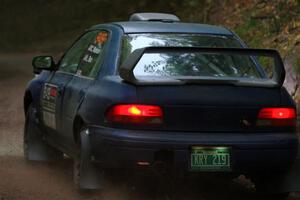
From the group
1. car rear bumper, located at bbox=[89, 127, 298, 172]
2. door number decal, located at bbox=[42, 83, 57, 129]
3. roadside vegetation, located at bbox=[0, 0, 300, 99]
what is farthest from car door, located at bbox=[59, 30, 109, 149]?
roadside vegetation, located at bbox=[0, 0, 300, 99]

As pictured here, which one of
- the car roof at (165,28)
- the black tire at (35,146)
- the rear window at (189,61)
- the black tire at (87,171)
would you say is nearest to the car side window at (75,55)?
the car roof at (165,28)

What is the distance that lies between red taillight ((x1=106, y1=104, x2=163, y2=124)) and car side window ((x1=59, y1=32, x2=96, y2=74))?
A: 1.63m

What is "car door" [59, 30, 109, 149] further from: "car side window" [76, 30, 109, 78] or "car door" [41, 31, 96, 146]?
"car door" [41, 31, 96, 146]

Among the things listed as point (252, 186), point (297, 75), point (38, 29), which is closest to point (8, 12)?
point (38, 29)

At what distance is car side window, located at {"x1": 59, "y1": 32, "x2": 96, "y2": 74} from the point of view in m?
7.26

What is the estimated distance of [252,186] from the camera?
745 cm

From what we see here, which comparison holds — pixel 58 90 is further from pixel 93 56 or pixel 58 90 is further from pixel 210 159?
pixel 210 159

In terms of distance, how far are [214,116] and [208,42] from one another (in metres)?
1.19

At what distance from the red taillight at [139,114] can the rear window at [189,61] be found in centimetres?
39

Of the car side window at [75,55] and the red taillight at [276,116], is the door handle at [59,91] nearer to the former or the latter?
the car side window at [75,55]

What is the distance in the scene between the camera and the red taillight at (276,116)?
19.2ft

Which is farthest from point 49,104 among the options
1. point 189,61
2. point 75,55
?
point 189,61

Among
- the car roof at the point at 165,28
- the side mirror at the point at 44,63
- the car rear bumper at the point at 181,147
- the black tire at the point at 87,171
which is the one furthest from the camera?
the side mirror at the point at 44,63

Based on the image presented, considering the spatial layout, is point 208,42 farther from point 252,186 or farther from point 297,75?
point 297,75
